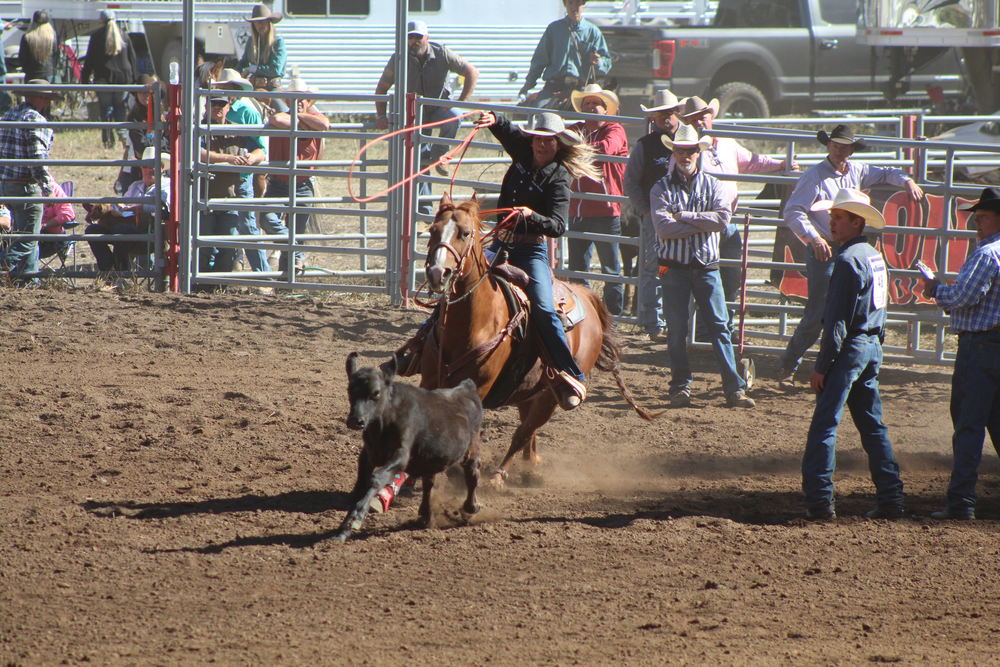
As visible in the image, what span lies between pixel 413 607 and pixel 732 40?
57.4 feet

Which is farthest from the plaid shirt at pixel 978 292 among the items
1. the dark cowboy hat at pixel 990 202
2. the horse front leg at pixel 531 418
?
the horse front leg at pixel 531 418

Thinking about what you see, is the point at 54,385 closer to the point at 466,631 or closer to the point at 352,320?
the point at 352,320

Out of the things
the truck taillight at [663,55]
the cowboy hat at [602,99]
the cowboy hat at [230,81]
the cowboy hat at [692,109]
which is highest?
the truck taillight at [663,55]

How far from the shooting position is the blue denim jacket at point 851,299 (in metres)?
6.20

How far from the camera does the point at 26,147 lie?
1250 centimetres

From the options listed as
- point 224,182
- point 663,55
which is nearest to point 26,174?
point 224,182

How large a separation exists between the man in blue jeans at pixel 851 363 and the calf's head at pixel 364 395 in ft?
7.82

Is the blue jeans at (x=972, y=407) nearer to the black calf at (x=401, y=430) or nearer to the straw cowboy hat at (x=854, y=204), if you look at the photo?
the straw cowboy hat at (x=854, y=204)

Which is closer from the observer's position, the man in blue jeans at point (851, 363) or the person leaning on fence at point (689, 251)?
the man in blue jeans at point (851, 363)

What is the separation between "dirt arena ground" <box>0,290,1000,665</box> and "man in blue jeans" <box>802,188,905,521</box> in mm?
232

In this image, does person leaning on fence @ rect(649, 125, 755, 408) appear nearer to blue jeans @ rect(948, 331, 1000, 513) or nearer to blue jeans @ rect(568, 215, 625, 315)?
blue jeans @ rect(568, 215, 625, 315)

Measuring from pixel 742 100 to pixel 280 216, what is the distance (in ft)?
35.1

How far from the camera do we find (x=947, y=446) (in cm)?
844

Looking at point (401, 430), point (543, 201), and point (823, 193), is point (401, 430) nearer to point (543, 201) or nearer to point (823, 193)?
point (543, 201)
